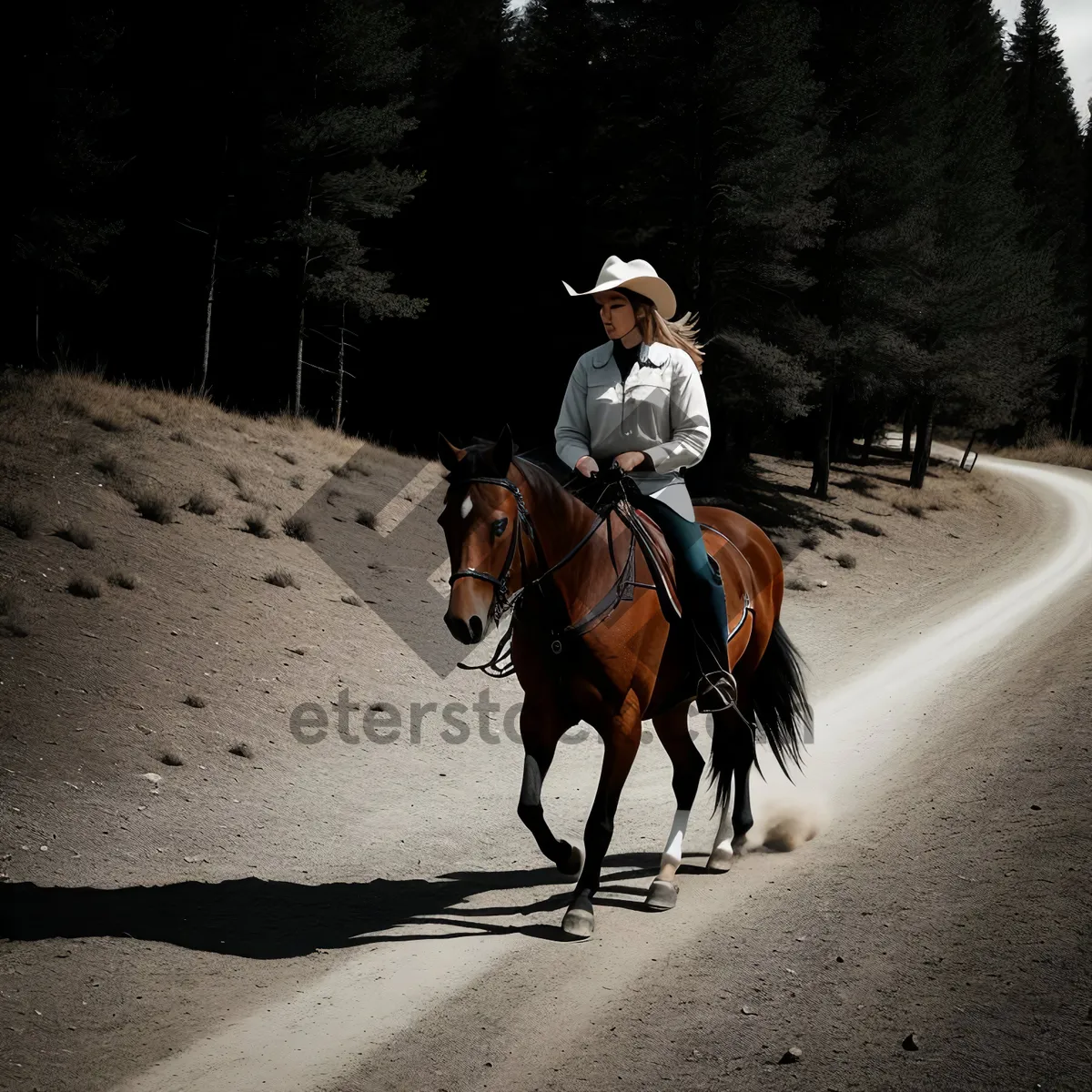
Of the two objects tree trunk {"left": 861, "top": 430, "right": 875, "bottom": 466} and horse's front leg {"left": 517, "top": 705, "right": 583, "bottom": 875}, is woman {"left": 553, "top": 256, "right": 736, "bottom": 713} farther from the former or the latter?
tree trunk {"left": 861, "top": 430, "right": 875, "bottom": 466}

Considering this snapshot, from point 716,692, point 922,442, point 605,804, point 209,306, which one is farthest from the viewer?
point 922,442

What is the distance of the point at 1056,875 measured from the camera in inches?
235

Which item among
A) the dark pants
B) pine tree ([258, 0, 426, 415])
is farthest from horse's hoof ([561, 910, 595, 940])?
pine tree ([258, 0, 426, 415])

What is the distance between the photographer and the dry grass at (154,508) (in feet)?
46.8

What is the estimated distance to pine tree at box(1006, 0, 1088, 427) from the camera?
50438mm

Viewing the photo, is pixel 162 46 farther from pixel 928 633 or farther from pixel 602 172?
pixel 928 633

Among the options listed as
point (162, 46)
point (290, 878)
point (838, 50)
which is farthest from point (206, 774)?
point (838, 50)

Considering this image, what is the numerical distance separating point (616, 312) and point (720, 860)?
13.0 feet

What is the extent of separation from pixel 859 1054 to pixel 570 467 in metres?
3.64

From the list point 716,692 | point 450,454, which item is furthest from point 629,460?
point 716,692

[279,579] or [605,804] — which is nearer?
[605,804]

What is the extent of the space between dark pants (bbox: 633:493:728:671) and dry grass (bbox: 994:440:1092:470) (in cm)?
4210

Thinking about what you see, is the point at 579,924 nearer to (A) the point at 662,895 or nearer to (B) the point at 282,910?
(A) the point at 662,895

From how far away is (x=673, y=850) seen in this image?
21.4 ft
